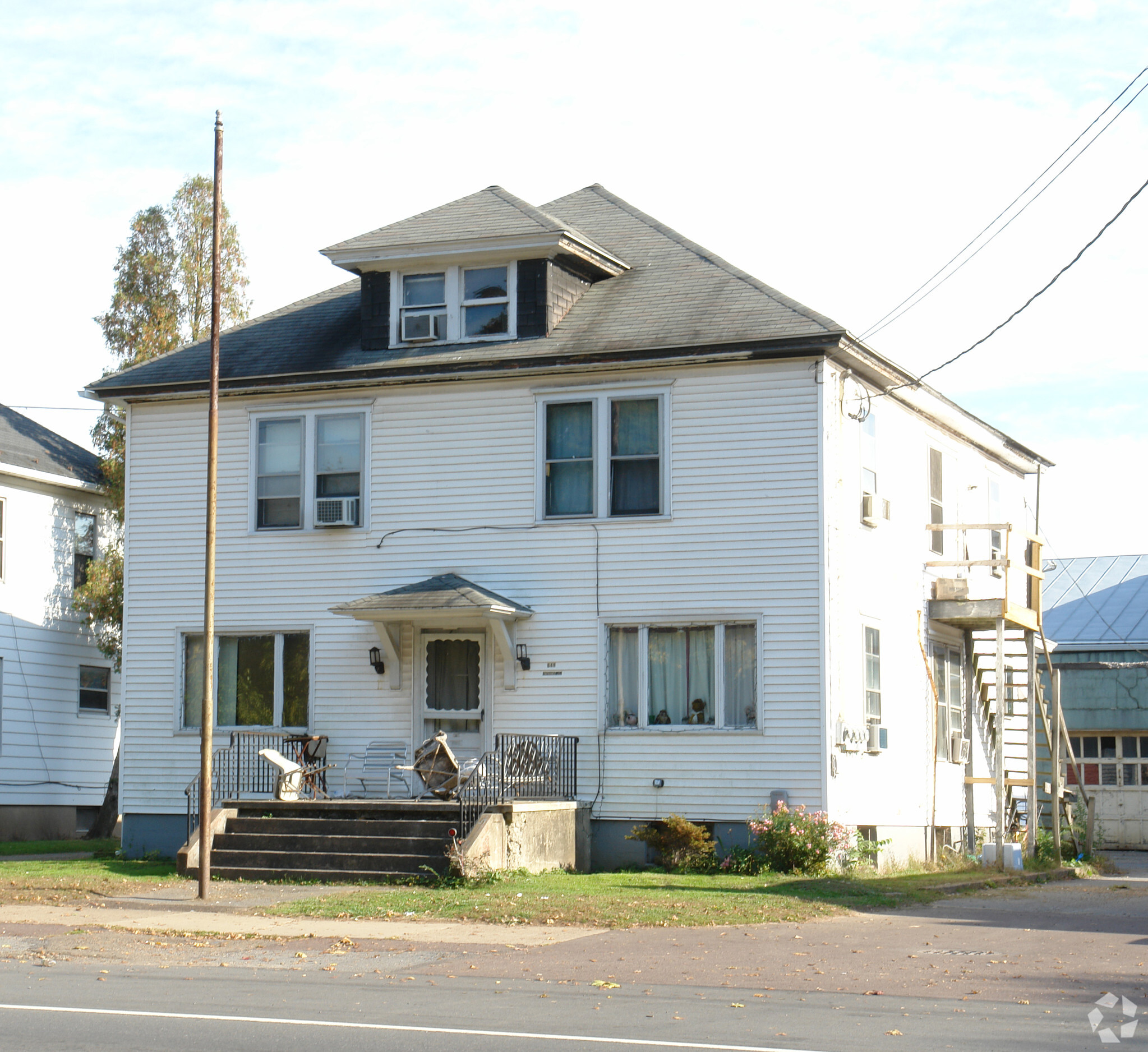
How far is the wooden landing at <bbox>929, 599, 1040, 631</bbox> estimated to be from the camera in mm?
21672

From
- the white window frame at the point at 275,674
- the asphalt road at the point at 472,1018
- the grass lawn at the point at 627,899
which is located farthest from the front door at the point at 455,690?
the asphalt road at the point at 472,1018

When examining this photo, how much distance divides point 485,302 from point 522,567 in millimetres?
3887

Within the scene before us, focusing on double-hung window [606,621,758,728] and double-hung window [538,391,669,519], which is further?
double-hung window [538,391,669,519]

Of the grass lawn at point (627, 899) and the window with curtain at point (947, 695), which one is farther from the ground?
the window with curtain at point (947, 695)

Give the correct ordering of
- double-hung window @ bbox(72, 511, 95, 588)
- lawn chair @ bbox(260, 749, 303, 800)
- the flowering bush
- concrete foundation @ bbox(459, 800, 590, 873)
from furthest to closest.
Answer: double-hung window @ bbox(72, 511, 95, 588) < lawn chair @ bbox(260, 749, 303, 800) < the flowering bush < concrete foundation @ bbox(459, 800, 590, 873)

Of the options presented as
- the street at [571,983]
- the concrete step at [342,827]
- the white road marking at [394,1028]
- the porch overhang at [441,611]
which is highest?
the porch overhang at [441,611]

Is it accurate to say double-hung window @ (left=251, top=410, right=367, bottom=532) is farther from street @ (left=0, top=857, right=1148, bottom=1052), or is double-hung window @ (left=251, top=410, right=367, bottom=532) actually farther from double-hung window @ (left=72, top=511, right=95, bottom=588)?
double-hung window @ (left=72, top=511, right=95, bottom=588)

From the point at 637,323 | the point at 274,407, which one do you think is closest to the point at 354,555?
the point at 274,407

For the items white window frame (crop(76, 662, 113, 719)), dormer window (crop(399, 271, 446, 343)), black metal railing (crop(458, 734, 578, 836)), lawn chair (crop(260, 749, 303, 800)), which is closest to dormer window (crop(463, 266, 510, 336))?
dormer window (crop(399, 271, 446, 343))

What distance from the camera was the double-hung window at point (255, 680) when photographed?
2125 centimetres

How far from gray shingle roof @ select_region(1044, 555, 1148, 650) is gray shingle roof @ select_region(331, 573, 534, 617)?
18.6 m

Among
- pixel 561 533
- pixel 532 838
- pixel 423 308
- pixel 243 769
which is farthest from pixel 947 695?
pixel 243 769

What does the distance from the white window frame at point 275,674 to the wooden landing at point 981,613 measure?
9.18 metres

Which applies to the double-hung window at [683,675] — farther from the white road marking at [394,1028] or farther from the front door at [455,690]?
the white road marking at [394,1028]
